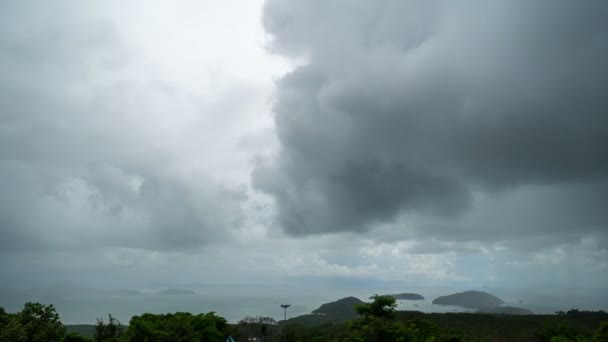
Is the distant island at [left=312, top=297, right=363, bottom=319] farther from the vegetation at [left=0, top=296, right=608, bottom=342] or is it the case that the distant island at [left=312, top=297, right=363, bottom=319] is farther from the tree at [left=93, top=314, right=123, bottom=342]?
the tree at [left=93, top=314, right=123, bottom=342]

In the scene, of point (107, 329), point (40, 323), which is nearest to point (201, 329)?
point (107, 329)

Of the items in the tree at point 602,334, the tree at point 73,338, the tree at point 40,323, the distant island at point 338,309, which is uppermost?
the tree at point 40,323

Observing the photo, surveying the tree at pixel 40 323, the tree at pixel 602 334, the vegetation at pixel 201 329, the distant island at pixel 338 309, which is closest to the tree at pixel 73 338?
the vegetation at pixel 201 329

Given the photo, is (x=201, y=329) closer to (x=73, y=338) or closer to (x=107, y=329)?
(x=107, y=329)

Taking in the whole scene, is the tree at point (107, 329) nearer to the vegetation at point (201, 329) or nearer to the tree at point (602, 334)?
the vegetation at point (201, 329)

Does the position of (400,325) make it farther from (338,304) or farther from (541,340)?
(338,304)

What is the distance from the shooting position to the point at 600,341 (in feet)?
88.9

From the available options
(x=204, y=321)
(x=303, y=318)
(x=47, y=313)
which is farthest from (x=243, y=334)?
(x=303, y=318)

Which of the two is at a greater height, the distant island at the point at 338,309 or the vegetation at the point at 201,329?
the vegetation at the point at 201,329

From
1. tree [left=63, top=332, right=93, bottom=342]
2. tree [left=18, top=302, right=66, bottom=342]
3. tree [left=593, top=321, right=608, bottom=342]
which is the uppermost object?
tree [left=18, top=302, right=66, bottom=342]

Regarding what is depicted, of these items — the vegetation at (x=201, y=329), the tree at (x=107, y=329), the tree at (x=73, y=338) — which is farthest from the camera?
the tree at (x=107, y=329)

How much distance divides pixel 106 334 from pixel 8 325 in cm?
1180

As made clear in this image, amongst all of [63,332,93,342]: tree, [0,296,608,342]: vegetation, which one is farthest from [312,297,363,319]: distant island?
[63,332,93,342]: tree

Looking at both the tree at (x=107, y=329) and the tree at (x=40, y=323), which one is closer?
the tree at (x=40, y=323)
